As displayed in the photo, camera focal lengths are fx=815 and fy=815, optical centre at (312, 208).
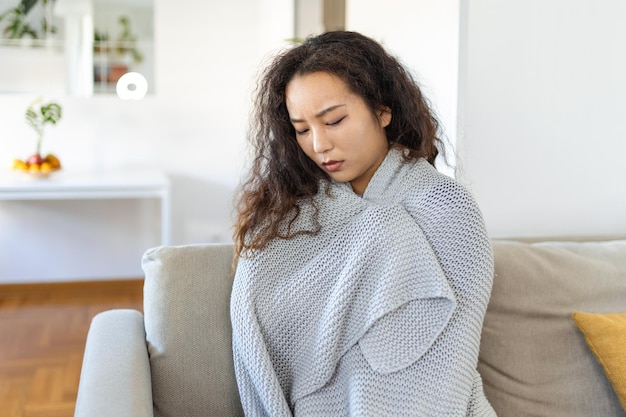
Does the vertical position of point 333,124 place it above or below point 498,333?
above

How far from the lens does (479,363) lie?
172cm

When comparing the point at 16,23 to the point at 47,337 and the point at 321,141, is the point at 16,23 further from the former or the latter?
the point at 321,141

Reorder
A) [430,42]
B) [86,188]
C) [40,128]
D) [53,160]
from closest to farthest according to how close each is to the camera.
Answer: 1. [430,42]
2. [86,188]
3. [53,160]
4. [40,128]

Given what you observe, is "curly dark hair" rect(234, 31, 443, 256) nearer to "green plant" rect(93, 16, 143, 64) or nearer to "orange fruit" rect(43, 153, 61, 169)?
"orange fruit" rect(43, 153, 61, 169)

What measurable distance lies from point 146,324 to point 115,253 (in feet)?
10.4

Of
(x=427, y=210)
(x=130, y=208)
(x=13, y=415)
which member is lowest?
(x=13, y=415)

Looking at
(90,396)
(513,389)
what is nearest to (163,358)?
(90,396)

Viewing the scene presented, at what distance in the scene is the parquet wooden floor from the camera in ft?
9.91

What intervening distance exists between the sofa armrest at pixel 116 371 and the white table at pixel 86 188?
7.40 ft

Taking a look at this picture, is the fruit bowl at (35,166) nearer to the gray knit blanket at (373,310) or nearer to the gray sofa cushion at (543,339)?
the gray knit blanket at (373,310)

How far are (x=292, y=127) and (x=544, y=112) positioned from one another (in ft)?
2.86

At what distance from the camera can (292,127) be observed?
1.68 metres

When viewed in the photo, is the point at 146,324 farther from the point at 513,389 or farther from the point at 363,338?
the point at 513,389

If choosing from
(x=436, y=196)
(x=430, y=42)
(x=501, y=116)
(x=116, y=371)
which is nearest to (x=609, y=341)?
(x=436, y=196)
